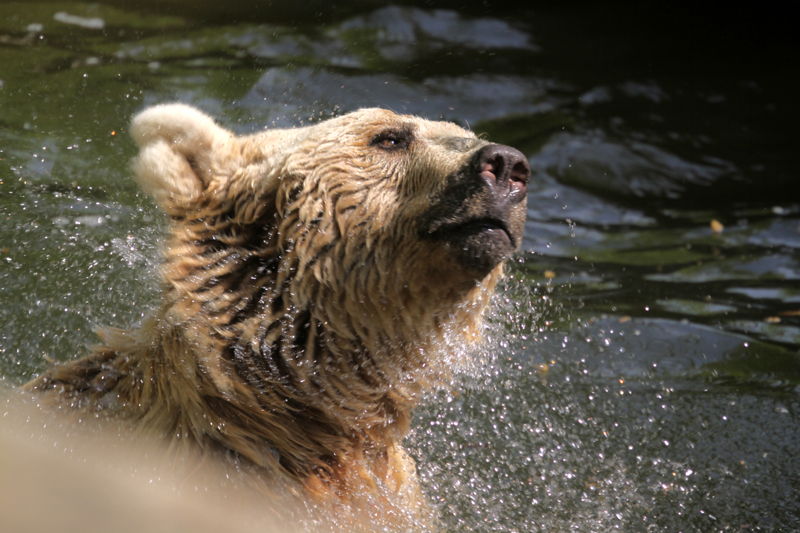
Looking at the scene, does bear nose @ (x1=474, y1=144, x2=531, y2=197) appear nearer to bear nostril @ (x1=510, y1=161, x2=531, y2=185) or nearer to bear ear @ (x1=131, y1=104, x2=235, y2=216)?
bear nostril @ (x1=510, y1=161, x2=531, y2=185)

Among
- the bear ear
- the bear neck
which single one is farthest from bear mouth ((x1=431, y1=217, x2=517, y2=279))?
the bear ear

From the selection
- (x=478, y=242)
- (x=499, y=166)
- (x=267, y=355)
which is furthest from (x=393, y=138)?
(x=267, y=355)

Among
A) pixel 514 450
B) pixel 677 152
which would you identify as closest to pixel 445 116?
pixel 677 152

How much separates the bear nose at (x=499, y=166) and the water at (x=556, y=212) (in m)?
1.51

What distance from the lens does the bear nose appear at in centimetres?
275

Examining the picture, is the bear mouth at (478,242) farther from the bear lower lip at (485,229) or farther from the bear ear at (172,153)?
the bear ear at (172,153)

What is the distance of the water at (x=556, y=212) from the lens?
476 centimetres

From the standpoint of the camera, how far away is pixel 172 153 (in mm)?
3051

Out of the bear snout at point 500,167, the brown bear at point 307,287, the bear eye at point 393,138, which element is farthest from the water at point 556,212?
the bear snout at point 500,167

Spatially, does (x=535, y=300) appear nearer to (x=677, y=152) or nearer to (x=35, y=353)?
(x=677, y=152)

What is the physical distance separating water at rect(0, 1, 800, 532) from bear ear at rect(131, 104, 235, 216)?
384 millimetres

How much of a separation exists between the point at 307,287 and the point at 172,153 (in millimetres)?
860

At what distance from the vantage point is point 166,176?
302 centimetres

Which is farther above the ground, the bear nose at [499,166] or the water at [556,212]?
the bear nose at [499,166]
